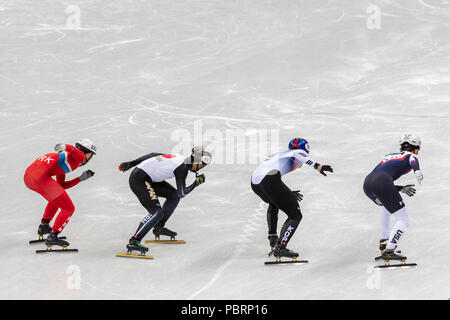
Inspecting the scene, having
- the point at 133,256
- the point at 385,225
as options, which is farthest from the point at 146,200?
the point at 385,225

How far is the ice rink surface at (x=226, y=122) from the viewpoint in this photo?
9562 mm

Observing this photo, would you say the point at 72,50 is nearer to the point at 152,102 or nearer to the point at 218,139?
the point at 152,102

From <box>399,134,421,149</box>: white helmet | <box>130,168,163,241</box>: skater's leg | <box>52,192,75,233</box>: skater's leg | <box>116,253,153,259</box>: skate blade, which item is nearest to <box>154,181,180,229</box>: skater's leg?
<box>130,168,163,241</box>: skater's leg

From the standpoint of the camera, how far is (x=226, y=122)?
17.8 metres

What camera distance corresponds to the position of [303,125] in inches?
682

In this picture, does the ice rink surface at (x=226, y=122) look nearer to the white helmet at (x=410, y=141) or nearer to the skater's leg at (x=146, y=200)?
the skater's leg at (x=146, y=200)

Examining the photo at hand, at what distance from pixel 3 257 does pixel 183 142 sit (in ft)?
22.7

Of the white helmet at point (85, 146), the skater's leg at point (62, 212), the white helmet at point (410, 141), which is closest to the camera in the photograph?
the white helmet at point (410, 141)

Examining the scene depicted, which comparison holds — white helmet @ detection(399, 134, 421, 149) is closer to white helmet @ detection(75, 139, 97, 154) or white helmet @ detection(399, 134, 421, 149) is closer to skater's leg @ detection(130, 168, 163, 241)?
skater's leg @ detection(130, 168, 163, 241)

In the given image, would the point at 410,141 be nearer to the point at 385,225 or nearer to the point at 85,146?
the point at 385,225

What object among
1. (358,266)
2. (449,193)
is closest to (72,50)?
(449,193)

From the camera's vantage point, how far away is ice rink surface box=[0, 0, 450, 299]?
956 centimetres

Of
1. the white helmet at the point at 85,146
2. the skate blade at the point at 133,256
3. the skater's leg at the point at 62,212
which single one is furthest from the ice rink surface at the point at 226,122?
the white helmet at the point at 85,146

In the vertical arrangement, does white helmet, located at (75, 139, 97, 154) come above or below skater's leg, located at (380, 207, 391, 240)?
above
